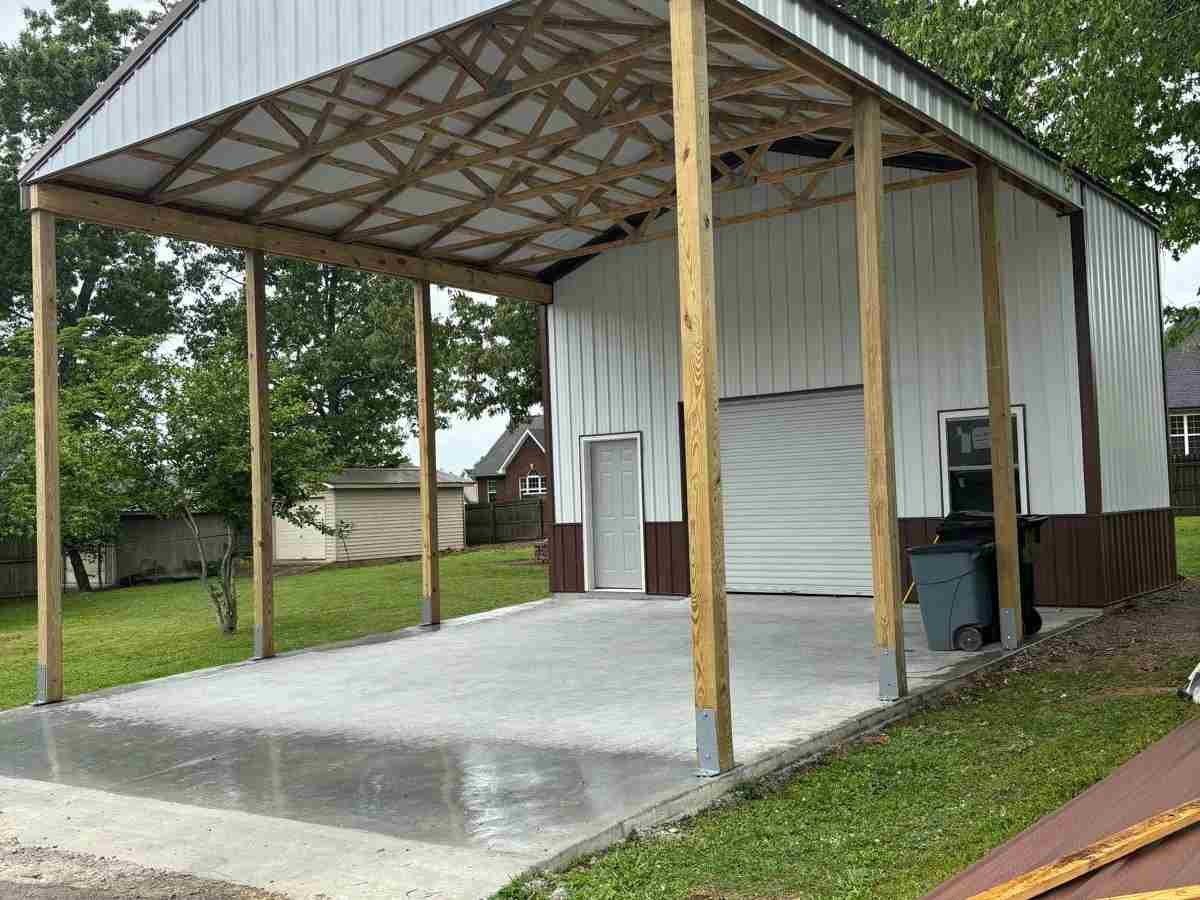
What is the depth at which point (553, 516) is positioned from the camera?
15148mm

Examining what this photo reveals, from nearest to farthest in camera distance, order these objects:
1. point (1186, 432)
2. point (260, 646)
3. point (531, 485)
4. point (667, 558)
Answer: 1. point (260, 646)
2. point (667, 558)
3. point (1186, 432)
4. point (531, 485)

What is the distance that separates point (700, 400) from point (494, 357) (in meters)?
16.2

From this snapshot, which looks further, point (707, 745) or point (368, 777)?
point (368, 777)

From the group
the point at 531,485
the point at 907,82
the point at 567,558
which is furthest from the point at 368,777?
the point at 531,485

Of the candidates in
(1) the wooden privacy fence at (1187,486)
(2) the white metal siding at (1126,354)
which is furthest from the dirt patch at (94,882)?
(1) the wooden privacy fence at (1187,486)

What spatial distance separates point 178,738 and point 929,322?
28.6 feet

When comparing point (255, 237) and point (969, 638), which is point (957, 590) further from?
point (255, 237)

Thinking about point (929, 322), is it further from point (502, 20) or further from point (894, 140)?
point (502, 20)

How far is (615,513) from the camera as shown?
1471 centimetres

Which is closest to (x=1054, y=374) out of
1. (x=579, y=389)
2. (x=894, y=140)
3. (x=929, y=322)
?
(x=929, y=322)

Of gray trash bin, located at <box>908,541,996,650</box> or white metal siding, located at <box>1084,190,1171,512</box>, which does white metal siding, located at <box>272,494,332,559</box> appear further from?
gray trash bin, located at <box>908,541,996,650</box>

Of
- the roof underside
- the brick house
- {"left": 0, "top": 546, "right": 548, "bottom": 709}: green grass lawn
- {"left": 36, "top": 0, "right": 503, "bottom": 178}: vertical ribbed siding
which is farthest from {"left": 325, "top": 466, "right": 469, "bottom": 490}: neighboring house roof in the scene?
{"left": 36, "top": 0, "right": 503, "bottom": 178}: vertical ribbed siding

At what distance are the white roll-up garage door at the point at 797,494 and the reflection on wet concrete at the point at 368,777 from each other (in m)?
7.36

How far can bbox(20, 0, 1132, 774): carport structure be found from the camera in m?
5.90
